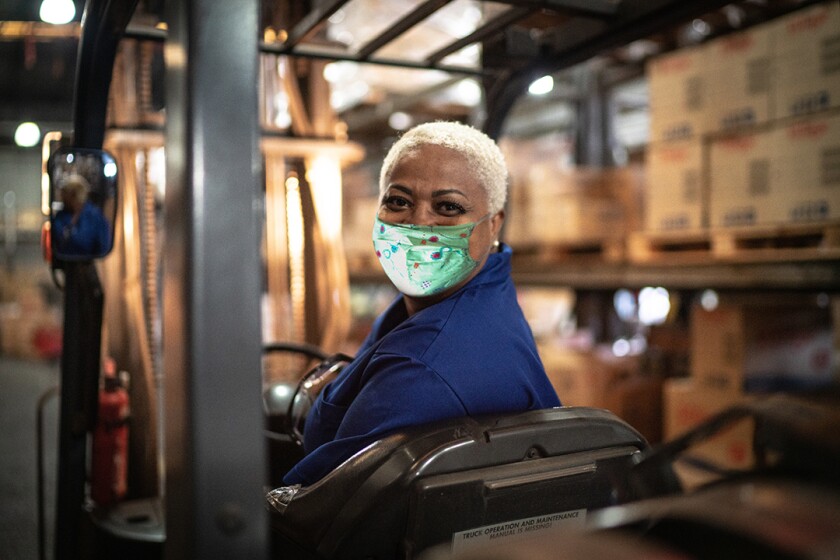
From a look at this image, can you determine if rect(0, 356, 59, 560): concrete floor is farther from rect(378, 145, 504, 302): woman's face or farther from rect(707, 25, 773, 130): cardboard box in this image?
rect(707, 25, 773, 130): cardboard box

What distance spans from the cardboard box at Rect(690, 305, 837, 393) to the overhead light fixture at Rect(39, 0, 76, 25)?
3.72 metres

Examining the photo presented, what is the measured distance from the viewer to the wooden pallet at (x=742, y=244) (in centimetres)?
381

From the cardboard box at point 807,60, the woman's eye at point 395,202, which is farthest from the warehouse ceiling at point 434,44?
the woman's eye at point 395,202

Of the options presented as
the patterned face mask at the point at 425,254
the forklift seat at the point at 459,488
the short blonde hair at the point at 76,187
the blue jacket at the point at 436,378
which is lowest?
the forklift seat at the point at 459,488

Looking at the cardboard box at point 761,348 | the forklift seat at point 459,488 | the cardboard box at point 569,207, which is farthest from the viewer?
the cardboard box at point 569,207

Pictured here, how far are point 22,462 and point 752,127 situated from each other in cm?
569

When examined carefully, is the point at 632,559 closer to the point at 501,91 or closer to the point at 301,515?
the point at 301,515

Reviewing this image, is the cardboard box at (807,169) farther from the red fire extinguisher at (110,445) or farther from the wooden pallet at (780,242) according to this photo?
the red fire extinguisher at (110,445)

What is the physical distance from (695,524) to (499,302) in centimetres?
108

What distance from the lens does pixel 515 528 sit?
5.02ft

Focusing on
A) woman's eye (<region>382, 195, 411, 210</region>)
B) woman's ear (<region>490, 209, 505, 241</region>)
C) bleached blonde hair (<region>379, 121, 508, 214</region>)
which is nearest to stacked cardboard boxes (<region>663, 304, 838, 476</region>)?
woman's ear (<region>490, 209, 505, 241</region>)

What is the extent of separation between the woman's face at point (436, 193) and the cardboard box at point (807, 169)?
2.59 metres

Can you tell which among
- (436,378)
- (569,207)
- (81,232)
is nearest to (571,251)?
(569,207)

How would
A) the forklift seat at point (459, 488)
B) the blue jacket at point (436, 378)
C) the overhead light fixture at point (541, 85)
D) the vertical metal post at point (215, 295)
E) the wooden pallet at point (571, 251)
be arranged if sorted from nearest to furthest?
the vertical metal post at point (215, 295), the forklift seat at point (459, 488), the blue jacket at point (436, 378), the overhead light fixture at point (541, 85), the wooden pallet at point (571, 251)
